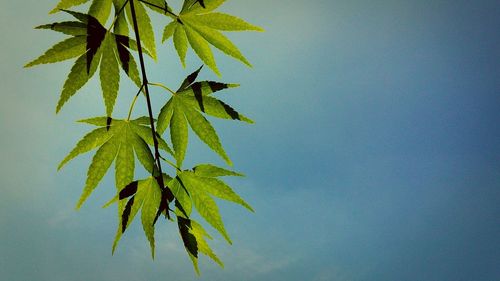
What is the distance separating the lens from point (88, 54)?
1.37 meters

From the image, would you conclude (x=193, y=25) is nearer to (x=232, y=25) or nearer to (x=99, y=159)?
(x=232, y=25)

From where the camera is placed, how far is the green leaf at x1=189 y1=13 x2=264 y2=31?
1.57 meters

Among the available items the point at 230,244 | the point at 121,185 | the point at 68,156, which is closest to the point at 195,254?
the point at 230,244

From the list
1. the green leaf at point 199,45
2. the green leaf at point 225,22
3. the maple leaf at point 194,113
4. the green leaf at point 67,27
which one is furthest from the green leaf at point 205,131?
the green leaf at point 67,27

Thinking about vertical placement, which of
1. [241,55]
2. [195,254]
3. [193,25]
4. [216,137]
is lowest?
[195,254]

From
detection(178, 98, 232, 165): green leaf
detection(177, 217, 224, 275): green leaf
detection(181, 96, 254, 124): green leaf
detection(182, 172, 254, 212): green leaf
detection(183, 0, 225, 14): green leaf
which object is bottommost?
detection(177, 217, 224, 275): green leaf

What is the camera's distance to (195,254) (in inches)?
59.5

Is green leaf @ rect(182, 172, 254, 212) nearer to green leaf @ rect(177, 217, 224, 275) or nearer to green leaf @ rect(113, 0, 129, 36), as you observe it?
green leaf @ rect(177, 217, 224, 275)

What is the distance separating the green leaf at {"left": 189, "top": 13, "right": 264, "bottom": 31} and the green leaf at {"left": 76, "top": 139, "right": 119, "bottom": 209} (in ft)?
2.03

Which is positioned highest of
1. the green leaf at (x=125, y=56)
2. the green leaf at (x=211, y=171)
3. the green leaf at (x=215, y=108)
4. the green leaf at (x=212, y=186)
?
the green leaf at (x=125, y=56)

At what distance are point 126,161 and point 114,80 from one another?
13.7 inches

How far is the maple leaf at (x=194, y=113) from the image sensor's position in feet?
5.19

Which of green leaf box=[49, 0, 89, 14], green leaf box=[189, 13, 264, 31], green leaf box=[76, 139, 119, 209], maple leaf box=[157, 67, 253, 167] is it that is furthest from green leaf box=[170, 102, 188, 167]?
green leaf box=[49, 0, 89, 14]

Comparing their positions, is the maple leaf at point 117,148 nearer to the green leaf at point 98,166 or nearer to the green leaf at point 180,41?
the green leaf at point 98,166
